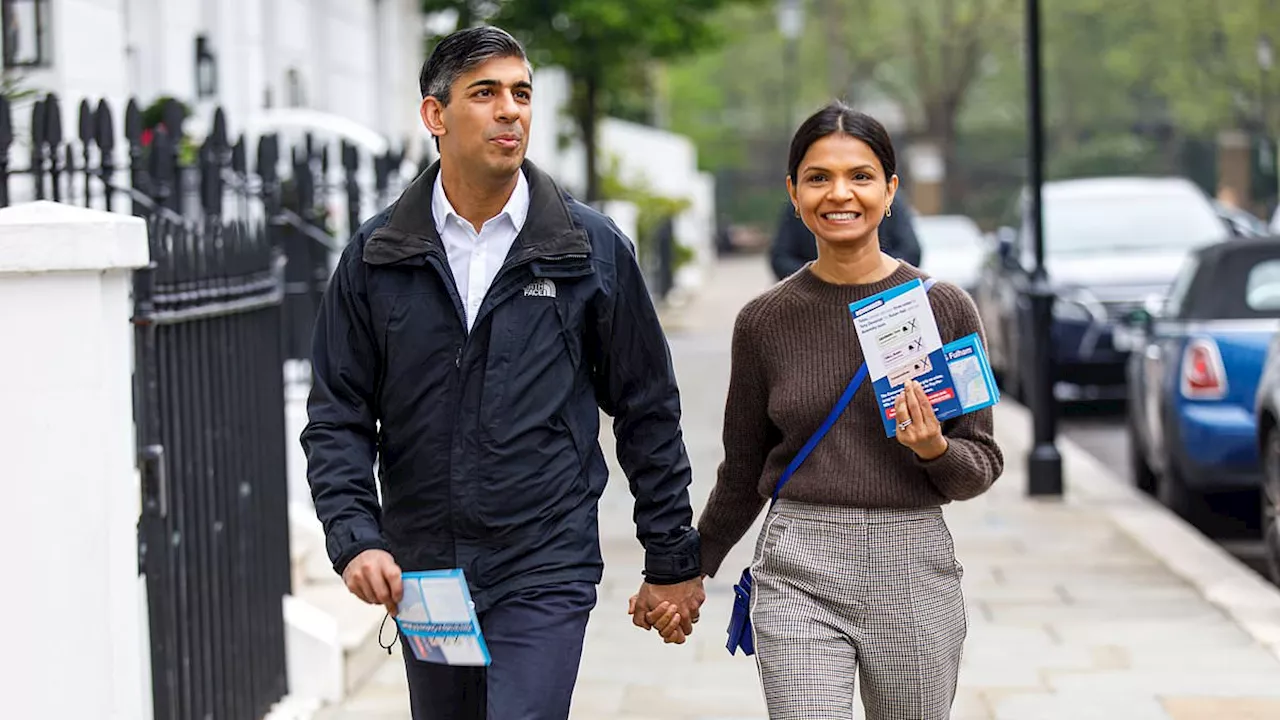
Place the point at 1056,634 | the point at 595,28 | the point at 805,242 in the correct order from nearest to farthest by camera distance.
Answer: the point at 1056,634 → the point at 805,242 → the point at 595,28

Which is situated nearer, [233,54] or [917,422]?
[917,422]

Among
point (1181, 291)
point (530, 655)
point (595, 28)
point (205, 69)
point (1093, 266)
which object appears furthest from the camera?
point (595, 28)

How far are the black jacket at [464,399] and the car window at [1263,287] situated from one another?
752 centimetres

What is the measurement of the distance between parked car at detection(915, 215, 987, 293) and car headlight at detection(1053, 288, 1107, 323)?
764cm

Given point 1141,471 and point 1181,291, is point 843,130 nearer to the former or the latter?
point 1181,291

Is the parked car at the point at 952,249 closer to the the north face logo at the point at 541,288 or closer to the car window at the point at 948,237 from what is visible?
the car window at the point at 948,237

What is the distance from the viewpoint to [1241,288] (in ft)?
36.2

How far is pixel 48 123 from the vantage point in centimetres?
618

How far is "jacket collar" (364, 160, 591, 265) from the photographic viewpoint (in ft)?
12.9

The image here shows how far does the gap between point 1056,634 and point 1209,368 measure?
303cm

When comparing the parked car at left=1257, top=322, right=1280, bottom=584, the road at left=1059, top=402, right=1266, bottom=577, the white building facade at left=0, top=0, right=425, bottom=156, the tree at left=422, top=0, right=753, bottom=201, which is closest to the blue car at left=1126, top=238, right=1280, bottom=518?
the road at left=1059, top=402, right=1266, bottom=577

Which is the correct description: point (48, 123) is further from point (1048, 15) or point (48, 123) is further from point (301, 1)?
point (1048, 15)

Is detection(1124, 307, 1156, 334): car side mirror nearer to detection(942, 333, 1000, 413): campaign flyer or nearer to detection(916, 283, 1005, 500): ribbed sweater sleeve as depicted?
detection(916, 283, 1005, 500): ribbed sweater sleeve

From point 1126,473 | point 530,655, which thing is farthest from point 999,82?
point 530,655
